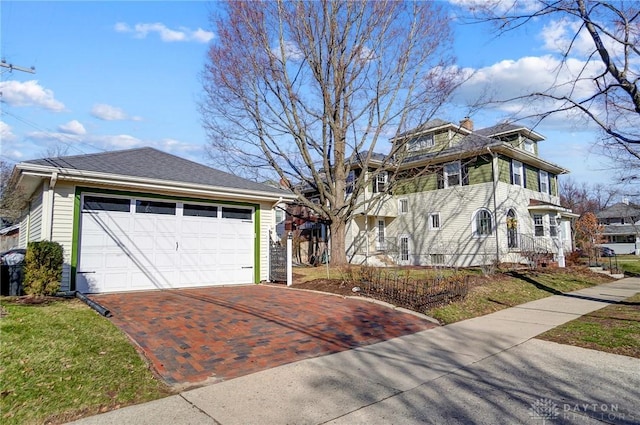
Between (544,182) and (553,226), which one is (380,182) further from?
(544,182)

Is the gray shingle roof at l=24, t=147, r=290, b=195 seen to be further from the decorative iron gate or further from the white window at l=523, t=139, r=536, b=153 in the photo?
the white window at l=523, t=139, r=536, b=153

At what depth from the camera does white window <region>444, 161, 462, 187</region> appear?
21375 mm

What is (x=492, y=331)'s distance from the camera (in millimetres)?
7074

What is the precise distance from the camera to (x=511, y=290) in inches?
446

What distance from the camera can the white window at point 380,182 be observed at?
23562 mm

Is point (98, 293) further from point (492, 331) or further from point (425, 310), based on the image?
point (492, 331)

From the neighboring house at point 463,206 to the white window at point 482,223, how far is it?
50 millimetres

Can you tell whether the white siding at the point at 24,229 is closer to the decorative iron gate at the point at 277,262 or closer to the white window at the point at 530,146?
the decorative iron gate at the point at 277,262

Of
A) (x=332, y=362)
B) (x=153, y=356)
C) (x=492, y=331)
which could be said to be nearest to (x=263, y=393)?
(x=332, y=362)

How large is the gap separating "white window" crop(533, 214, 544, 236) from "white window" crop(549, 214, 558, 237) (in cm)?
70

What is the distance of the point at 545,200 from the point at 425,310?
1936 cm

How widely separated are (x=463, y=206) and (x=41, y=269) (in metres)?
18.9

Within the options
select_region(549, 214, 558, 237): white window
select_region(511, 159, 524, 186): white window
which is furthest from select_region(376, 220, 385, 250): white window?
select_region(549, 214, 558, 237): white window

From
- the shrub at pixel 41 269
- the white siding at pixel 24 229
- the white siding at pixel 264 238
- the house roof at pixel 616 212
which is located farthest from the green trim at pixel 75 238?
the house roof at pixel 616 212
